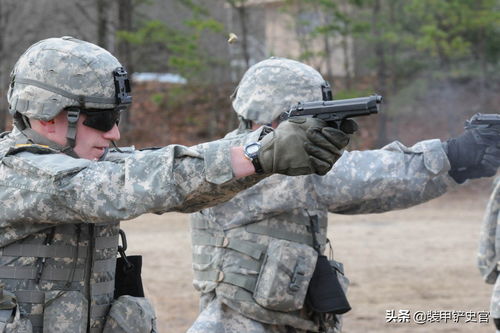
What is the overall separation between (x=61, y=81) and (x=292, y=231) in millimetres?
1914

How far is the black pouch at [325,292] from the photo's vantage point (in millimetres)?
5480

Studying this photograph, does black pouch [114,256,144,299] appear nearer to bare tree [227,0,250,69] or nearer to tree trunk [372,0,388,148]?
tree trunk [372,0,388,148]

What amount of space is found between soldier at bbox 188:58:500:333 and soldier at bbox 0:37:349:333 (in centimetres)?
99

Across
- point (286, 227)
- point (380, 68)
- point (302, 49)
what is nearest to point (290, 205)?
point (286, 227)

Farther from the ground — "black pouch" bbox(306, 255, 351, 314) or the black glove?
the black glove

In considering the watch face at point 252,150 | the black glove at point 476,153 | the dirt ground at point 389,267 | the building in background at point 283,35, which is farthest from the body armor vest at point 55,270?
the building in background at point 283,35

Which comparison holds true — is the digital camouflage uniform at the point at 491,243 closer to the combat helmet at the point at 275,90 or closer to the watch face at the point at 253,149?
the combat helmet at the point at 275,90

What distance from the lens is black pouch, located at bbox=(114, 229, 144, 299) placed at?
15.5 feet

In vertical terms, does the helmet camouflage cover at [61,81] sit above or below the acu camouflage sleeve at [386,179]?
above

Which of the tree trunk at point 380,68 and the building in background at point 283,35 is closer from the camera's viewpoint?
the tree trunk at point 380,68

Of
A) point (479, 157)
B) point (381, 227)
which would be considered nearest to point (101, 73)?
point (479, 157)

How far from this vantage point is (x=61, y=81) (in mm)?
4242

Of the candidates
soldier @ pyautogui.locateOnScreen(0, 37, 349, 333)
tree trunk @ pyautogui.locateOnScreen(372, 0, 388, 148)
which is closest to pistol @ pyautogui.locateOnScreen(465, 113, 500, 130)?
soldier @ pyautogui.locateOnScreen(0, 37, 349, 333)

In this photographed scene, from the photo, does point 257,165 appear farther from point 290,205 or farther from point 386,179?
point 386,179
